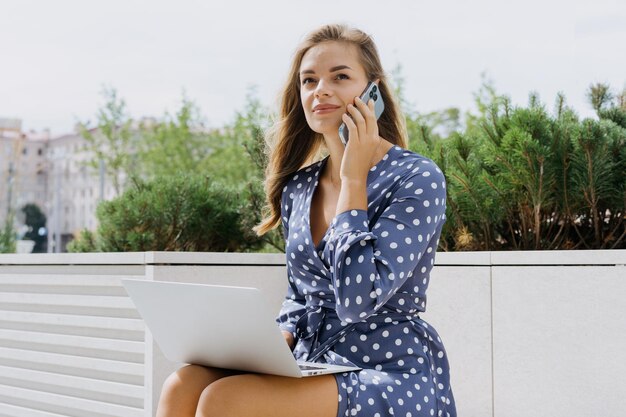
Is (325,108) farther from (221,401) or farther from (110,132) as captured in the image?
(110,132)

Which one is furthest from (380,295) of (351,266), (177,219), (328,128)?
(177,219)

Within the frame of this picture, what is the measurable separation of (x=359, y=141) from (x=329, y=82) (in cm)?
24

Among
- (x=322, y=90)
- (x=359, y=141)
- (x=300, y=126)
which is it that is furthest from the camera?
(x=300, y=126)

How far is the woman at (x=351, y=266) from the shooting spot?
1.97 m

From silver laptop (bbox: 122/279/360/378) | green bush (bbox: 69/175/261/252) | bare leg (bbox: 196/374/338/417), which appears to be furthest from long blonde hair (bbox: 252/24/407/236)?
green bush (bbox: 69/175/261/252)

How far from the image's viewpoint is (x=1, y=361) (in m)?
4.38

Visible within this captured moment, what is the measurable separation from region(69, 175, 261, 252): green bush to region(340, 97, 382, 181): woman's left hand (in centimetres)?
229

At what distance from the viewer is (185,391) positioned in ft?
6.63

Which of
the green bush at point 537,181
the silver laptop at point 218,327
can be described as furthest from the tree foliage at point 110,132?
the silver laptop at point 218,327

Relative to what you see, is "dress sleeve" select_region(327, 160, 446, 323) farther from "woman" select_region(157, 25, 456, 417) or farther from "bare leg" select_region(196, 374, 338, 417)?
"bare leg" select_region(196, 374, 338, 417)

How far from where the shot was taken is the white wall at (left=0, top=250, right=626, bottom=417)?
9.71 feet

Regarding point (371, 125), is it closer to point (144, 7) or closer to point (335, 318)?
point (335, 318)

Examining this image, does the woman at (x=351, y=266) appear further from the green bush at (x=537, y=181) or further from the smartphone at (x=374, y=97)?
the green bush at (x=537, y=181)

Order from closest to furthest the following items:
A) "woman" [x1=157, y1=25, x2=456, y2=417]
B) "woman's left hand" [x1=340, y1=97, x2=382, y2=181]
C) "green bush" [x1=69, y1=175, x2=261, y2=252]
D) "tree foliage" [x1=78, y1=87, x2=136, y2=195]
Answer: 1. "woman" [x1=157, y1=25, x2=456, y2=417]
2. "woman's left hand" [x1=340, y1=97, x2=382, y2=181]
3. "green bush" [x1=69, y1=175, x2=261, y2=252]
4. "tree foliage" [x1=78, y1=87, x2=136, y2=195]
